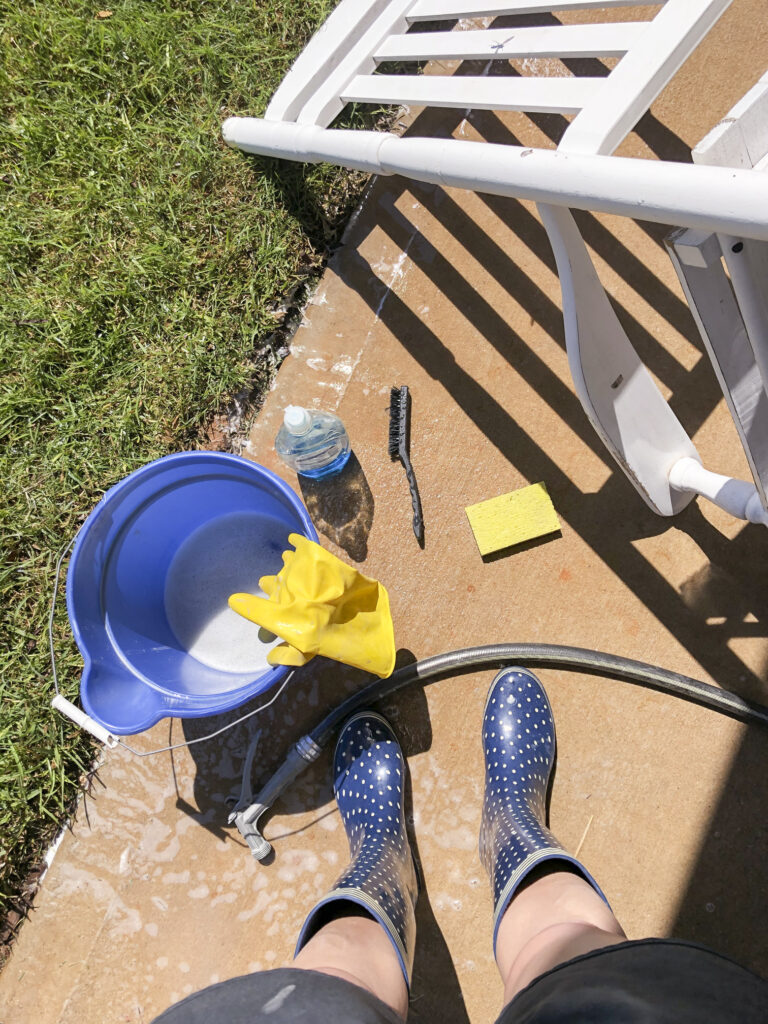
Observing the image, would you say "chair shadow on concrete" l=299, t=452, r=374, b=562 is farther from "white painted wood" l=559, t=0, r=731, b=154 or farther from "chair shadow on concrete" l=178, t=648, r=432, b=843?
"white painted wood" l=559, t=0, r=731, b=154

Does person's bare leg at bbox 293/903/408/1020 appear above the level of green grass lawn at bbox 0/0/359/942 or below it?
below

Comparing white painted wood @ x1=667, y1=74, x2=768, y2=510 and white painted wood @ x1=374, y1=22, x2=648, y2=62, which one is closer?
white painted wood @ x1=667, y1=74, x2=768, y2=510

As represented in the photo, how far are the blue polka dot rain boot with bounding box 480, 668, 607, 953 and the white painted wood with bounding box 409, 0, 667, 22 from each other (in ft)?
4.26

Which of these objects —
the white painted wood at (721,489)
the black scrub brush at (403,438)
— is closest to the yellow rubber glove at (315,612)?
the black scrub brush at (403,438)

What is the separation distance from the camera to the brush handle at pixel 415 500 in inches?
67.2

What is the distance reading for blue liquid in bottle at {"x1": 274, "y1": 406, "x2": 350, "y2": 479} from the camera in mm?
1679

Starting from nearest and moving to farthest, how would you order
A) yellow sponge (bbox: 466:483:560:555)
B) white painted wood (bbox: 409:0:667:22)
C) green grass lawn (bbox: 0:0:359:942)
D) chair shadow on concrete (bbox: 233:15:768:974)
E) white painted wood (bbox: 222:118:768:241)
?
white painted wood (bbox: 222:118:768:241) → white painted wood (bbox: 409:0:667:22) → chair shadow on concrete (bbox: 233:15:768:974) → yellow sponge (bbox: 466:483:560:555) → green grass lawn (bbox: 0:0:359:942)

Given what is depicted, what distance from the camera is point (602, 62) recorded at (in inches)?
71.0

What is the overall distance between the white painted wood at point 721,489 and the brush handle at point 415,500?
23.0 inches

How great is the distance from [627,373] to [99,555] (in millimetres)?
1122

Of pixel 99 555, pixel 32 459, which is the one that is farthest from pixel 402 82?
pixel 32 459

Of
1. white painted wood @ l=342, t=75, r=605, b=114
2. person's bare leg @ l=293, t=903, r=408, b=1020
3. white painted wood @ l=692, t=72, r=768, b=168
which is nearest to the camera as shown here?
white painted wood @ l=692, t=72, r=768, b=168

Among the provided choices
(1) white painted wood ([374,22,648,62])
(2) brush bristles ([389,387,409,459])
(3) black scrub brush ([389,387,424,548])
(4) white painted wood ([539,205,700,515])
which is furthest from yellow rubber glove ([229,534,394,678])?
(1) white painted wood ([374,22,648,62])

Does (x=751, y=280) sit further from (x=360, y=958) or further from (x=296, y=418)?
(x=360, y=958)
